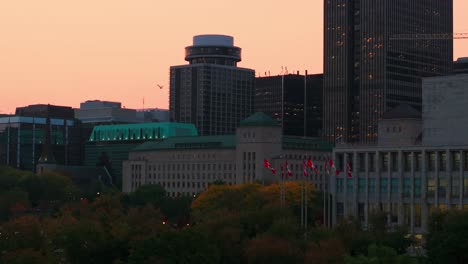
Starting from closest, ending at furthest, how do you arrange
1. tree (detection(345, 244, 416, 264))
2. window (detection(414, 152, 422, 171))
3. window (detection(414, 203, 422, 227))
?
tree (detection(345, 244, 416, 264)) < window (detection(414, 203, 422, 227)) < window (detection(414, 152, 422, 171))

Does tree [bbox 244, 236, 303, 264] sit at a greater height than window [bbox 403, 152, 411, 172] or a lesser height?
lesser

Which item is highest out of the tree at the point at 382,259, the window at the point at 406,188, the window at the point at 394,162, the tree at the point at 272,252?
the window at the point at 394,162

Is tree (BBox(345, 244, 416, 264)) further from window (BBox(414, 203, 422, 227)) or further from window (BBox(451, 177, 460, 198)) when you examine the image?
window (BBox(414, 203, 422, 227))

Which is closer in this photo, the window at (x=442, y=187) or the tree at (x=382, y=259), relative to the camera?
the tree at (x=382, y=259)

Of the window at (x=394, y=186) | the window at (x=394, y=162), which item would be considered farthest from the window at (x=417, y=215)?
the window at (x=394, y=162)

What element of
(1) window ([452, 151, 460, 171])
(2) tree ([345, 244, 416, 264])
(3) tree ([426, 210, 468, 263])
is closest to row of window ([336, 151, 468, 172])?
(1) window ([452, 151, 460, 171])

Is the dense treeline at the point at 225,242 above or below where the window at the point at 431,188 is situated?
below

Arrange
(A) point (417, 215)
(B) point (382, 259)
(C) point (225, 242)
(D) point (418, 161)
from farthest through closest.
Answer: (D) point (418, 161) → (A) point (417, 215) → (C) point (225, 242) → (B) point (382, 259)

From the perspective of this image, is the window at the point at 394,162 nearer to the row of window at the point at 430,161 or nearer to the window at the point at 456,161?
the row of window at the point at 430,161

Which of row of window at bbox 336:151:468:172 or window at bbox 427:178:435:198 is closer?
row of window at bbox 336:151:468:172

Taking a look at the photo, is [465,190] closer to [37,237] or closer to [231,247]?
[231,247]

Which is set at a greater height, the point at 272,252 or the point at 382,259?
the point at 382,259

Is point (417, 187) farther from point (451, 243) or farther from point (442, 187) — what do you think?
point (451, 243)

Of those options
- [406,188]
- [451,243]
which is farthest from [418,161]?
[451,243]
